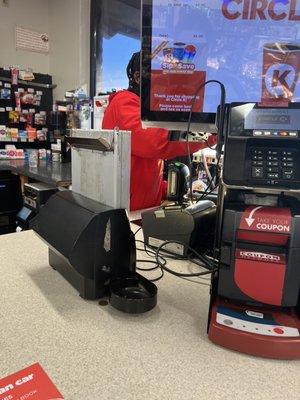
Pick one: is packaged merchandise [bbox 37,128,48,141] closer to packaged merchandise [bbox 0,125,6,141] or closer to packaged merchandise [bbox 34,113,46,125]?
packaged merchandise [bbox 34,113,46,125]

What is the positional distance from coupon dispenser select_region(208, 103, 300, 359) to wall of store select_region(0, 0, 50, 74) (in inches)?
141

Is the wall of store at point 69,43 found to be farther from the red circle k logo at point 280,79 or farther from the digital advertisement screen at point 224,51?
the red circle k logo at point 280,79

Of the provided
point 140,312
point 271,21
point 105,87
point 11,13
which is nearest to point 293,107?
point 271,21

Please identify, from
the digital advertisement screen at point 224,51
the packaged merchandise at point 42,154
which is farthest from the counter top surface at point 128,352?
the packaged merchandise at point 42,154

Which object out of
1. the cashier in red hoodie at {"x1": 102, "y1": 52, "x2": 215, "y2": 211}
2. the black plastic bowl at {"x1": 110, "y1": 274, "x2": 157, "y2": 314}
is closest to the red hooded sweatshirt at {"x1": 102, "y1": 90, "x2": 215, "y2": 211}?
the cashier in red hoodie at {"x1": 102, "y1": 52, "x2": 215, "y2": 211}

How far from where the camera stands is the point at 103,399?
48 cm

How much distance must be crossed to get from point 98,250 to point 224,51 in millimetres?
541

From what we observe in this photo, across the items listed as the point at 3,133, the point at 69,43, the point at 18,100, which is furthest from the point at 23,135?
the point at 69,43

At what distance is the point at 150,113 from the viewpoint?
803 millimetres

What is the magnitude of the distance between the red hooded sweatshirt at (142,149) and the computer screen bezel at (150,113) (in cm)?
41

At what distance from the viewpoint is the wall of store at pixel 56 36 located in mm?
3330

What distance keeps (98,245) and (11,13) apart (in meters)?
3.64

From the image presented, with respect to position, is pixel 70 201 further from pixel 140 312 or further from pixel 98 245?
pixel 140 312

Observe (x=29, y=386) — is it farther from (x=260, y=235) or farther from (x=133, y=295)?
(x=260, y=235)
